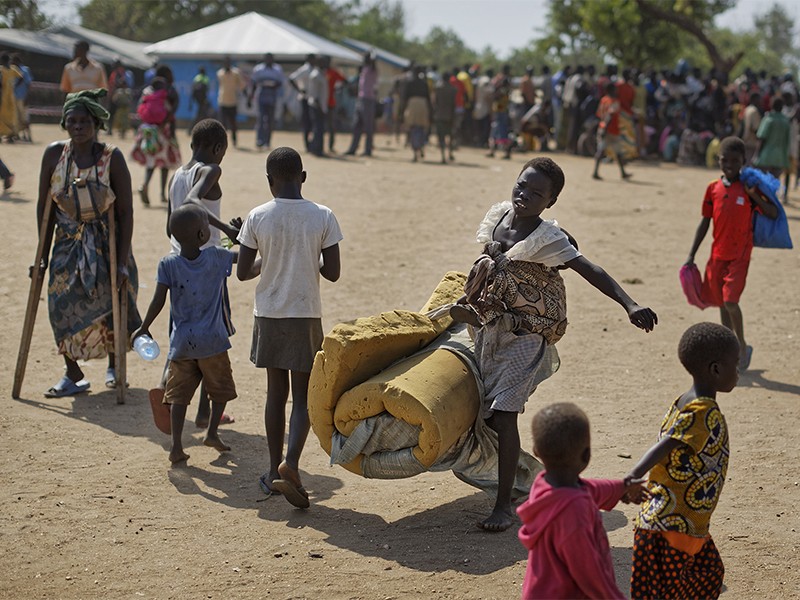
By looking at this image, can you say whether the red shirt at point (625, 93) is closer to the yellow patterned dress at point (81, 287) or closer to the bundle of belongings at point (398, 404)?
the yellow patterned dress at point (81, 287)

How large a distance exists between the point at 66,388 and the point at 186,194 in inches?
74.1

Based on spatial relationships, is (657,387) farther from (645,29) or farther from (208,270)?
(645,29)

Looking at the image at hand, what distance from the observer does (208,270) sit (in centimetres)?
576

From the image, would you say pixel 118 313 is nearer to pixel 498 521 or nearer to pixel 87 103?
pixel 87 103

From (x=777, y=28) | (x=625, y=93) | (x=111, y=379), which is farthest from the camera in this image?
(x=777, y=28)

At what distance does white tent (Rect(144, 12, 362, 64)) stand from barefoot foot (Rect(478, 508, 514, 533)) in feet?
82.6

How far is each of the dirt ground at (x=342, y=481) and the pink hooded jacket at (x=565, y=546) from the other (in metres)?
1.20

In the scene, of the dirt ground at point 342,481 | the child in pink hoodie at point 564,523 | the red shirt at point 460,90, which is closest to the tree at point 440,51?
the red shirt at point 460,90

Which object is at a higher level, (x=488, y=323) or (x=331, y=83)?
(x=331, y=83)

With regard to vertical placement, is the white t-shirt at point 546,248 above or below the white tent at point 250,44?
below

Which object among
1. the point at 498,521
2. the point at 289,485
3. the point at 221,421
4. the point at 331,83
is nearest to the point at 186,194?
the point at 221,421

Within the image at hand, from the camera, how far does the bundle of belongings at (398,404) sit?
15.8ft

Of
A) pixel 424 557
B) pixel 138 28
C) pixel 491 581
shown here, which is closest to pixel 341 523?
pixel 424 557

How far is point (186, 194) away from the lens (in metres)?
6.20
